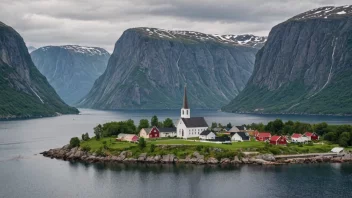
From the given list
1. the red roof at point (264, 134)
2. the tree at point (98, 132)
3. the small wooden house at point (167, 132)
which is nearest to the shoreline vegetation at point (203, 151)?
the tree at point (98, 132)

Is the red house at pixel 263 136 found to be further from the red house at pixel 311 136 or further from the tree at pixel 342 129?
the tree at pixel 342 129

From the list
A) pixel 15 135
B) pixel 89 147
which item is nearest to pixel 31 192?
pixel 89 147

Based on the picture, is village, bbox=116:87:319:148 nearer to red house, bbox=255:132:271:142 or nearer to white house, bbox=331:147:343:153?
red house, bbox=255:132:271:142

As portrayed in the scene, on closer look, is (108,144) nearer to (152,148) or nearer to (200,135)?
(152,148)

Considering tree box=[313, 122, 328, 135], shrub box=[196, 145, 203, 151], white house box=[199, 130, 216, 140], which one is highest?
tree box=[313, 122, 328, 135]

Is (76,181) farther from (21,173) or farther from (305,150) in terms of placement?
(305,150)

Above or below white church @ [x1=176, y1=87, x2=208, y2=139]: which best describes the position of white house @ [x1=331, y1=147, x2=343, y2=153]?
below

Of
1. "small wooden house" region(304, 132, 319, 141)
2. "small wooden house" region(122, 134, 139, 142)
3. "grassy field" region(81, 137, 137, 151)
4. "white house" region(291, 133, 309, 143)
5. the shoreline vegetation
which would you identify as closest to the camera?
the shoreline vegetation

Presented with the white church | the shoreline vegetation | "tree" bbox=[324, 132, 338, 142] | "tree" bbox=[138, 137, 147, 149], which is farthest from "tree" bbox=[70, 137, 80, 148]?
"tree" bbox=[324, 132, 338, 142]
